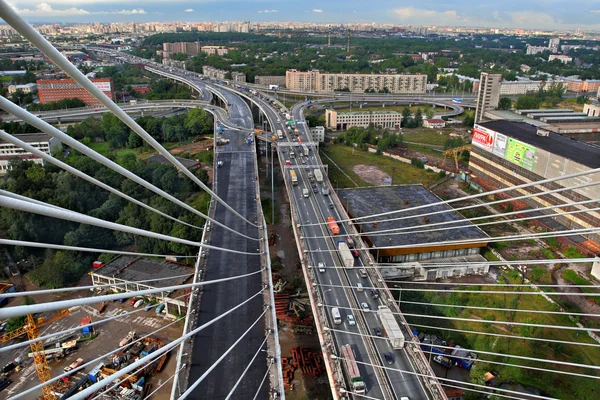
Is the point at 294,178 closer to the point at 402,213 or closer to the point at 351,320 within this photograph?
the point at 402,213

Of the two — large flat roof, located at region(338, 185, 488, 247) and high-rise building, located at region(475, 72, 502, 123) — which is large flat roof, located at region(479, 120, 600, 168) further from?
high-rise building, located at region(475, 72, 502, 123)

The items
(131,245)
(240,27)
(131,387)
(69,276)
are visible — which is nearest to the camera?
(131,387)

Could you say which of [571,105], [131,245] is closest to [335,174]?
[131,245]

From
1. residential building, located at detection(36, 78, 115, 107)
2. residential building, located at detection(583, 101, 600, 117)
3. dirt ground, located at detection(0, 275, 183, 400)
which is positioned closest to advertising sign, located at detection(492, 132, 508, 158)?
residential building, located at detection(583, 101, 600, 117)

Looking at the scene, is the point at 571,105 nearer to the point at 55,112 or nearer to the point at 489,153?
the point at 489,153

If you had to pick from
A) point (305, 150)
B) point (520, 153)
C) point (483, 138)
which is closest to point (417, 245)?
point (520, 153)

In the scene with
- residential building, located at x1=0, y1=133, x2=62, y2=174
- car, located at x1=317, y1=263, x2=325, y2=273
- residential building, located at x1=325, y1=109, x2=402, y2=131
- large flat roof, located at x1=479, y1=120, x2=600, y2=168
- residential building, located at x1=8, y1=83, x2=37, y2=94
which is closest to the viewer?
car, located at x1=317, y1=263, x2=325, y2=273

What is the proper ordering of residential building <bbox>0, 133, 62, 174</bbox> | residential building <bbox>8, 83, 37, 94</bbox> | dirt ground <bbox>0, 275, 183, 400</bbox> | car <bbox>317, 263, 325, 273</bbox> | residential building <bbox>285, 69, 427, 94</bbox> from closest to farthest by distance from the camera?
dirt ground <bbox>0, 275, 183, 400</bbox> → car <bbox>317, 263, 325, 273</bbox> → residential building <bbox>0, 133, 62, 174</bbox> → residential building <bbox>8, 83, 37, 94</bbox> → residential building <bbox>285, 69, 427, 94</bbox>

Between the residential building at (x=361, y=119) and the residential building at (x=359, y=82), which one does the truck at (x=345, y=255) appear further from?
the residential building at (x=359, y=82)

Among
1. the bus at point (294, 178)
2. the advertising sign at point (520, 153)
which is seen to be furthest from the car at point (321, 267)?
the advertising sign at point (520, 153)
